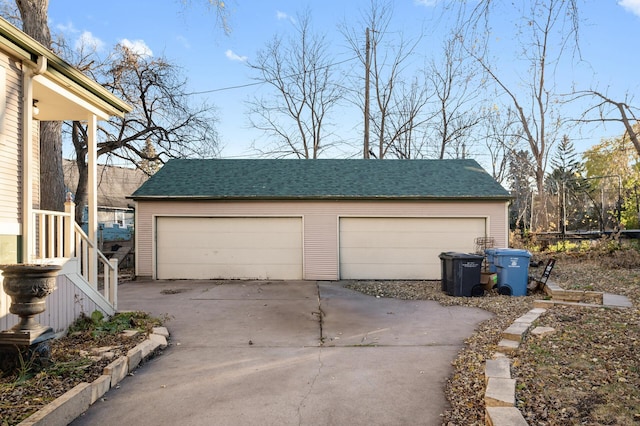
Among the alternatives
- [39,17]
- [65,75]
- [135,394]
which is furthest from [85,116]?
[135,394]

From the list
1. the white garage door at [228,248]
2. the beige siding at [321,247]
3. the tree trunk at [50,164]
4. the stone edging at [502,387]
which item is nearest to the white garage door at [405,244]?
the beige siding at [321,247]

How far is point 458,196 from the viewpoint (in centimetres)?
1219

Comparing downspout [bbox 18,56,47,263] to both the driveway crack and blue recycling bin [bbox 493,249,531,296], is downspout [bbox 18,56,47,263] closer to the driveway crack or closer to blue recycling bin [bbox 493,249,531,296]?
the driveway crack

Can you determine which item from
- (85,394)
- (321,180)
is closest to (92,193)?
(85,394)

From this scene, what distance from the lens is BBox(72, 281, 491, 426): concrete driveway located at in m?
3.63

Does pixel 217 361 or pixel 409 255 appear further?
pixel 409 255

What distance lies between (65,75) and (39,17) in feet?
16.3

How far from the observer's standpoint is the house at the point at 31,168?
16.4ft

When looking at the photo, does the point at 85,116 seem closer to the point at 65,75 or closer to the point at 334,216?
the point at 65,75

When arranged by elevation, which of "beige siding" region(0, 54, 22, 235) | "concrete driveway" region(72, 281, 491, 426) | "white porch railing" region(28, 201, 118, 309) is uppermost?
"beige siding" region(0, 54, 22, 235)

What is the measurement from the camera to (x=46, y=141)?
9.73 meters

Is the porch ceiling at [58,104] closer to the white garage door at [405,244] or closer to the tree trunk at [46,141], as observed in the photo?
the tree trunk at [46,141]

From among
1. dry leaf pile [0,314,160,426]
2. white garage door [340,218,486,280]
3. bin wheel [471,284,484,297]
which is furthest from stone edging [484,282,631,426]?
white garage door [340,218,486,280]

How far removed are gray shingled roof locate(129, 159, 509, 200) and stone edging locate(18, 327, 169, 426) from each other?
25.4 ft
